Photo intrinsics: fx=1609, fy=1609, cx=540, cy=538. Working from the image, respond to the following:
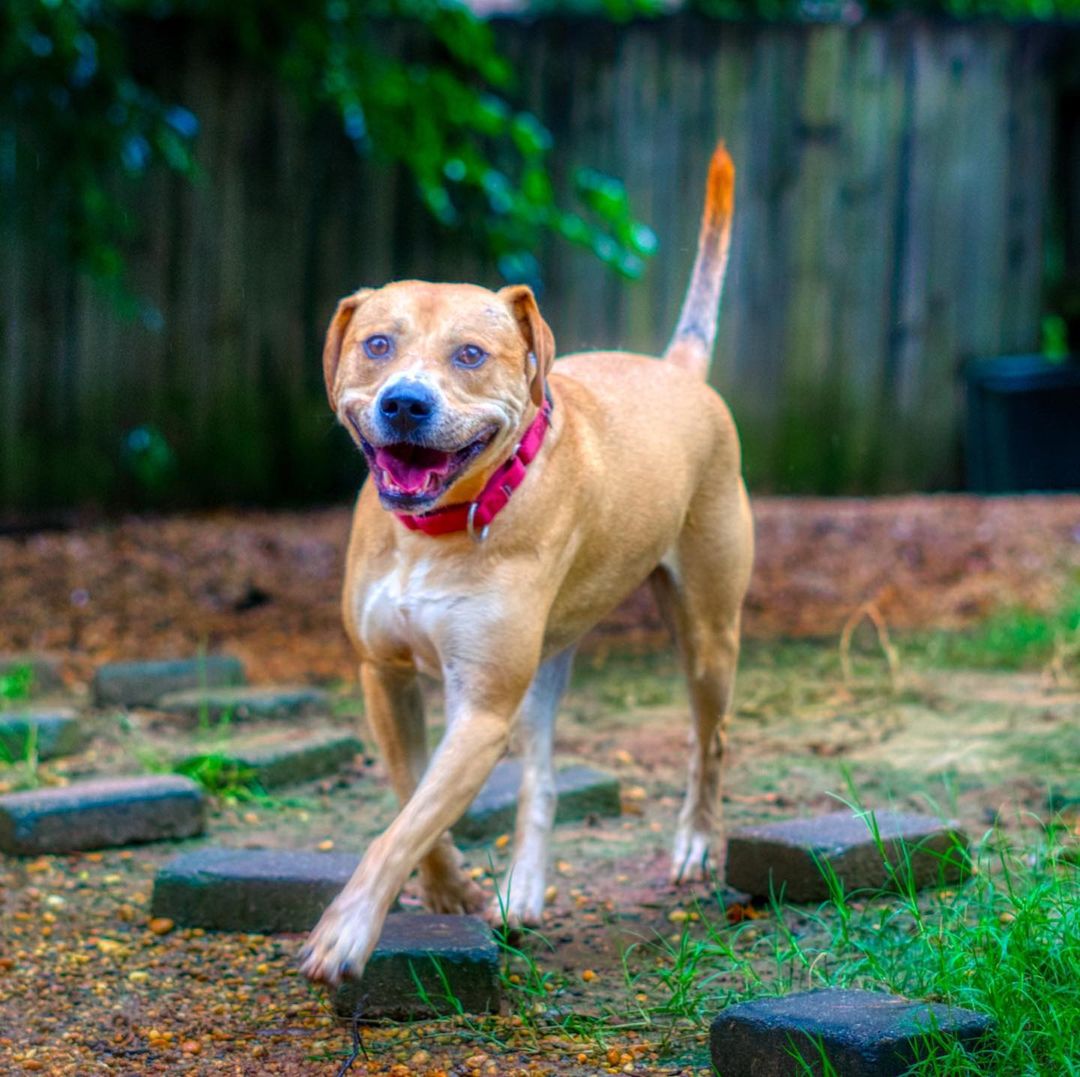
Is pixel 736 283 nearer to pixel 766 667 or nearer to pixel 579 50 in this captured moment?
pixel 579 50

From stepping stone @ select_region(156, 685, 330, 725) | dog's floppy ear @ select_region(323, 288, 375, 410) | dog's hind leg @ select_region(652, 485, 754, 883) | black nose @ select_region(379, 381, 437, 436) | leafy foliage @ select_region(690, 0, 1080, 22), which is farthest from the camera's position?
leafy foliage @ select_region(690, 0, 1080, 22)

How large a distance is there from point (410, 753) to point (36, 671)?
106 inches

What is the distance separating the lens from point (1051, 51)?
880 centimetres

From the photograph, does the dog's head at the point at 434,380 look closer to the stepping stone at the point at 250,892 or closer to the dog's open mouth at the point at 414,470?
the dog's open mouth at the point at 414,470

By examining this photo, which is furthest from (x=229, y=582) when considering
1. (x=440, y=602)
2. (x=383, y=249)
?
(x=440, y=602)

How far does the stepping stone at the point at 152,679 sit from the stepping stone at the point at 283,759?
2.55ft

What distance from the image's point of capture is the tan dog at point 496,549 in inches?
116

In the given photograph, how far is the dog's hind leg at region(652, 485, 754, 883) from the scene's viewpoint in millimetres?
3992

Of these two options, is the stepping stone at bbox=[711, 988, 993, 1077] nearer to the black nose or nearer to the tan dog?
the tan dog

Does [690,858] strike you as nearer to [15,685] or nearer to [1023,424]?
[15,685]

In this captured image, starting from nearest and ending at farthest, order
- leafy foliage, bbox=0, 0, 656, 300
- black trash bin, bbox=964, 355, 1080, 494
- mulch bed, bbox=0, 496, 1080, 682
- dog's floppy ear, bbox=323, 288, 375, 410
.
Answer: dog's floppy ear, bbox=323, 288, 375, 410, mulch bed, bbox=0, 496, 1080, 682, leafy foliage, bbox=0, 0, 656, 300, black trash bin, bbox=964, 355, 1080, 494

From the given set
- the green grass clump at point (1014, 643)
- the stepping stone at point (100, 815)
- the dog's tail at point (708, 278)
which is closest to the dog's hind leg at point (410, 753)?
the stepping stone at point (100, 815)

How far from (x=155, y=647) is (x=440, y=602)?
11.4 feet

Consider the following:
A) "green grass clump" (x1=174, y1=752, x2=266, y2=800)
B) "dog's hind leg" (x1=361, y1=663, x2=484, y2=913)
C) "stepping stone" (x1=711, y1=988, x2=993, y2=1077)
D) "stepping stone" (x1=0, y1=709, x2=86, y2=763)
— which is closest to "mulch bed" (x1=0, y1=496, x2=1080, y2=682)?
"stepping stone" (x1=0, y1=709, x2=86, y2=763)
